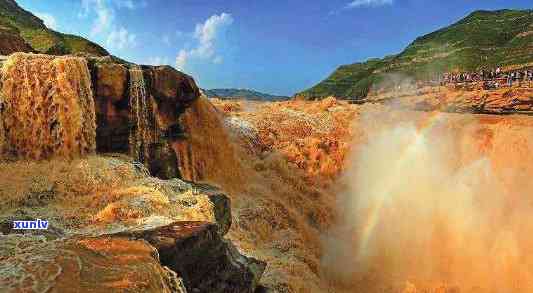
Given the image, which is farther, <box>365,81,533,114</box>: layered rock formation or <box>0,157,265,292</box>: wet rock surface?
<box>365,81,533,114</box>: layered rock formation

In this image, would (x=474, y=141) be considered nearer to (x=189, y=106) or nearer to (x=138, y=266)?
(x=189, y=106)

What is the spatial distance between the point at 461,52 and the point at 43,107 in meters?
87.9

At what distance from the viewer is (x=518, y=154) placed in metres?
18.0

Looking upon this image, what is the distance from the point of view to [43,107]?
1103cm

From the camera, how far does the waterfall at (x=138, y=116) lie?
41.3 ft

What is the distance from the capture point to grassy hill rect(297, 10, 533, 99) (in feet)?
236

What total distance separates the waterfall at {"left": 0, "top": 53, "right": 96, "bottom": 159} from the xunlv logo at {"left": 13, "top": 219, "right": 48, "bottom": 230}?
4241 mm

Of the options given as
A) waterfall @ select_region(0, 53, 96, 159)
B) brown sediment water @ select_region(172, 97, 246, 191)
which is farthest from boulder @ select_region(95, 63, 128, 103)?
brown sediment water @ select_region(172, 97, 246, 191)

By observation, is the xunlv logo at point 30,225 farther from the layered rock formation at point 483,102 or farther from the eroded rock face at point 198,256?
the layered rock formation at point 483,102

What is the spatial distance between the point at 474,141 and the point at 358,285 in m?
11.9

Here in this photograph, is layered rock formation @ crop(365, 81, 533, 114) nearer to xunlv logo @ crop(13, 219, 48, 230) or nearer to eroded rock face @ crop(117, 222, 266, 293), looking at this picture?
eroded rock face @ crop(117, 222, 266, 293)

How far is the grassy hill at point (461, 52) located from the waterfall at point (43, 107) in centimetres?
5247

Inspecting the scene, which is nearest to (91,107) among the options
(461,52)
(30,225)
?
(30,225)

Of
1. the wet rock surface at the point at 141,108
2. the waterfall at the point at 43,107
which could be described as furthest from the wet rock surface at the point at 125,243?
the wet rock surface at the point at 141,108
